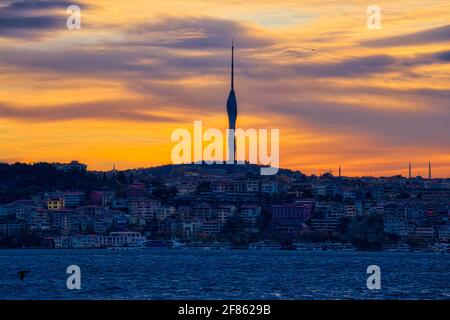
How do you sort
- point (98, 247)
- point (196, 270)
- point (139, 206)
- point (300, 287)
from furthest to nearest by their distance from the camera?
1. point (139, 206)
2. point (98, 247)
3. point (196, 270)
4. point (300, 287)

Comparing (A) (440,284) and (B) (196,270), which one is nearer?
(A) (440,284)

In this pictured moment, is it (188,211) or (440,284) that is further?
(188,211)
